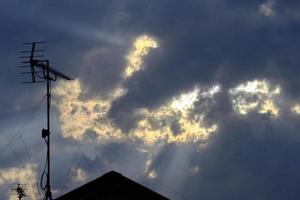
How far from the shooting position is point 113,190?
3011 cm

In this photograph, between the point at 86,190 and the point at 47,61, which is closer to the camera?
the point at 86,190

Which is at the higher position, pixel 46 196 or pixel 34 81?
pixel 34 81

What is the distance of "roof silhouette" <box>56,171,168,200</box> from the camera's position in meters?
30.0

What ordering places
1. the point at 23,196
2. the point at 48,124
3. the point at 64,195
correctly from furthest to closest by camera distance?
the point at 23,196 → the point at 48,124 → the point at 64,195

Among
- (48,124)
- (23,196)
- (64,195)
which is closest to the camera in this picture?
(64,195)

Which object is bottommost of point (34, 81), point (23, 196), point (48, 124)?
point (23, 196)

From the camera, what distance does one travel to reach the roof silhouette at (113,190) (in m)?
30.0

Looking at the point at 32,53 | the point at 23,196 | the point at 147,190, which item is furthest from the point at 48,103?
the point at 23,196

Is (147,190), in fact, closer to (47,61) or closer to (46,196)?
(46,196)

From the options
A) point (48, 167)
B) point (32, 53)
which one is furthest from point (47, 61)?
point (48, 167)

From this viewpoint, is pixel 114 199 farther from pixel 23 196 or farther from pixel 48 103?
pixel 23 196

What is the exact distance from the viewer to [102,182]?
3008 cm

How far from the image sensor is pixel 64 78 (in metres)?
34.2

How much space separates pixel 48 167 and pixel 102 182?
332cm
